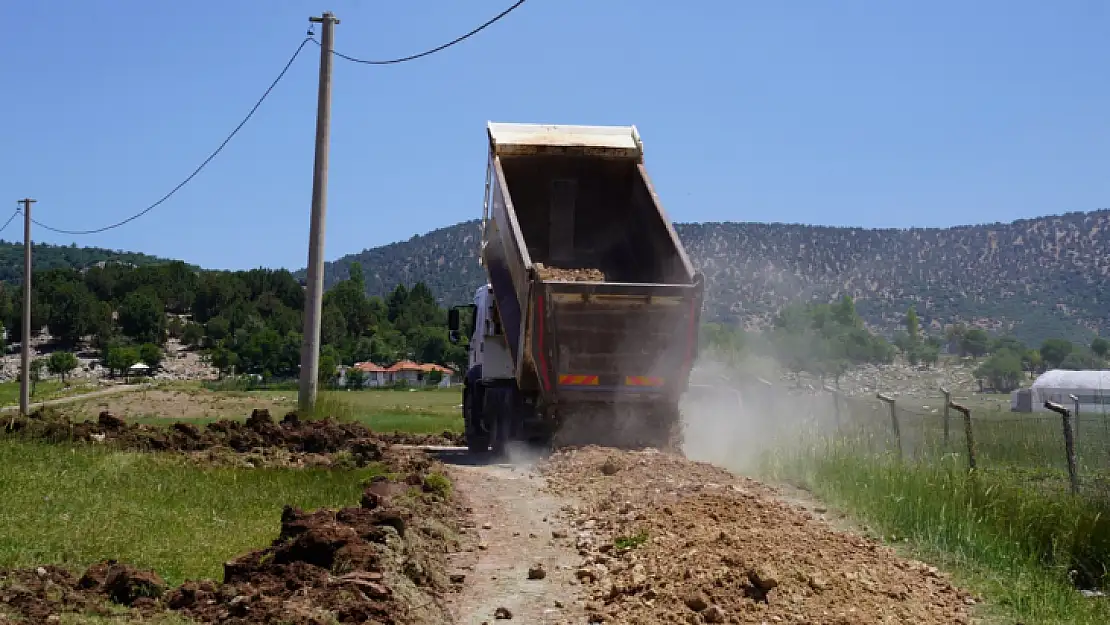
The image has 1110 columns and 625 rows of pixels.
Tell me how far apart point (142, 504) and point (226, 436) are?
6.85 metres

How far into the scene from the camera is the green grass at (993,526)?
839 cm

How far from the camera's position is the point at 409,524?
9.75m

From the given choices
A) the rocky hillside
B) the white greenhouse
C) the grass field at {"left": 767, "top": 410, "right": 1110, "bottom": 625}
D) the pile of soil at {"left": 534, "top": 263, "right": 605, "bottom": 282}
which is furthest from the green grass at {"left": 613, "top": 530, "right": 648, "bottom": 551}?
the rocky hillside

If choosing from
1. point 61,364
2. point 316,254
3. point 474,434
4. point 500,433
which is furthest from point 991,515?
point 61,364

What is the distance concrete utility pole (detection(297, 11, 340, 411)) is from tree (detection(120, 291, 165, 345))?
11940 centimetres

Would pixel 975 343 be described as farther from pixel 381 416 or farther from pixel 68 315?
pixel 68 315

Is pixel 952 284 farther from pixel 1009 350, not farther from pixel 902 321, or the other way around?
pixel 1009 350

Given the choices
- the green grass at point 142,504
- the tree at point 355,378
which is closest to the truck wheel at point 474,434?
the green grass at point 142,504

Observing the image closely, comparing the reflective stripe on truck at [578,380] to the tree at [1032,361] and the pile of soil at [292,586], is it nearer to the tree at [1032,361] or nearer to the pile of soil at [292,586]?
the pile of soil at [292,586]

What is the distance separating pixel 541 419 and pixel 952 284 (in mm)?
104763

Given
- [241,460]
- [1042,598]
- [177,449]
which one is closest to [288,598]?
[1042,598]

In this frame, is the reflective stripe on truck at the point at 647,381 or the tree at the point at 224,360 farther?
the tree at the point at 224,360

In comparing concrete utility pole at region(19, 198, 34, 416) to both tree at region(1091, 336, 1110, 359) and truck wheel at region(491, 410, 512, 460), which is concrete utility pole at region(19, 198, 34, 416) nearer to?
truck wheel at region(491, 410, 512, 460)

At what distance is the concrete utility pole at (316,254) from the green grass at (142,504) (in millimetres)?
5509
